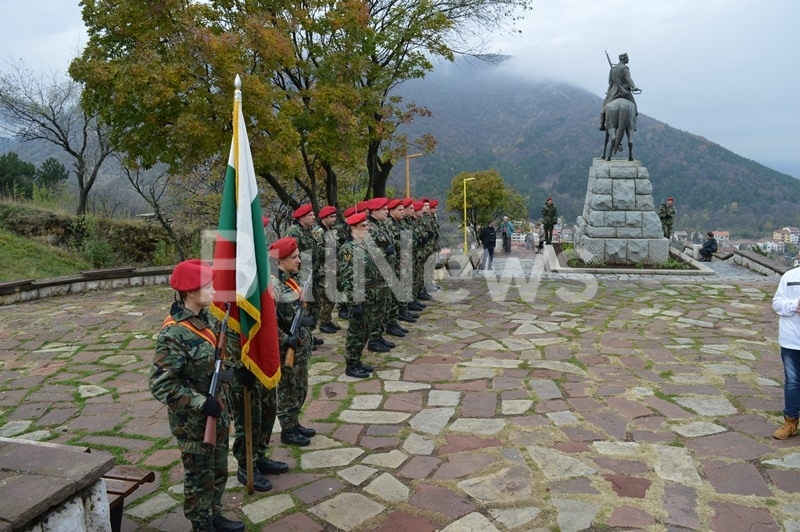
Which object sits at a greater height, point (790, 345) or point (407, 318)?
point (790, 345)

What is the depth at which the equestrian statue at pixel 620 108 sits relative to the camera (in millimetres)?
15500

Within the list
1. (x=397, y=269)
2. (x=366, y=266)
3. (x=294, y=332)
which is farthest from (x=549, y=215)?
(x=294, y=332)

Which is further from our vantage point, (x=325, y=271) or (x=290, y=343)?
(x=325, y=271)

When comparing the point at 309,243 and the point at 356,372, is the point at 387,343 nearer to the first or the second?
the point at 356,372

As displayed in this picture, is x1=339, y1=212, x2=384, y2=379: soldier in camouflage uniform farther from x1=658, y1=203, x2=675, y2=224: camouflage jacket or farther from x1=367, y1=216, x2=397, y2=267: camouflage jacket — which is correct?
x1=658, y1=203, x2=675, y2=224: camouflage jacket

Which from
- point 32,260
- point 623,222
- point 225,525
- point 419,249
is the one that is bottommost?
point 225,525

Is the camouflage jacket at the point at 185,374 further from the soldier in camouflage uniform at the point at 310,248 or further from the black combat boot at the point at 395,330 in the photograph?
the black combat boot at the point at 395,330

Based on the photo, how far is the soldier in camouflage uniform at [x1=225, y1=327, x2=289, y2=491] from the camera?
163 inches

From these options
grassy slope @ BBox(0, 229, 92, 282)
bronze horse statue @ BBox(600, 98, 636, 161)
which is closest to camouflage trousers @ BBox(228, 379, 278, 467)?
Result: grassy slope @ BBox(0, 229, 92, 282)

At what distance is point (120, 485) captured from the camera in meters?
3.70

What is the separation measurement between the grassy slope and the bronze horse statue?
14243 mm

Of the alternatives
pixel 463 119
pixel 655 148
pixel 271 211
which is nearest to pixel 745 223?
pixel 655 148

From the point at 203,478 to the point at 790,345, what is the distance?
4.61 meters

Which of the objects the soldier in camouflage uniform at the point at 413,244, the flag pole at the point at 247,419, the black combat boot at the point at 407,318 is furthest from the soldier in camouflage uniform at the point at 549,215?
the flag pole at the point at 247,419
